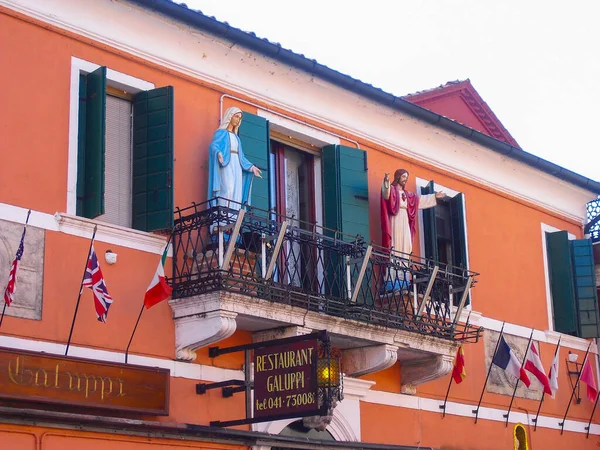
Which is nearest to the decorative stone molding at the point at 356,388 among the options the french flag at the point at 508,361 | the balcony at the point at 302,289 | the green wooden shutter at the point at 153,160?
the balcony at the point at 302,289

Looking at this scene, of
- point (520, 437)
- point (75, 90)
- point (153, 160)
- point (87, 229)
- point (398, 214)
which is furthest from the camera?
point (520, 437)

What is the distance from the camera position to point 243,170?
46.5 ft

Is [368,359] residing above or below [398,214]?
below

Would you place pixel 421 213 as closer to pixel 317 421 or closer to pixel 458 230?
pixel 458 230

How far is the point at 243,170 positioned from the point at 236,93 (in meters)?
1.34

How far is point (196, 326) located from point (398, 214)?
4.03 metres

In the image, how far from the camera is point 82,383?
12016 mm

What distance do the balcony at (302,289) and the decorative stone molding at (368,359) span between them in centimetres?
2

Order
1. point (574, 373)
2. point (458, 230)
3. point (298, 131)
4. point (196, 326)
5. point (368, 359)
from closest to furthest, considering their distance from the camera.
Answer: point (196, 326)
point (368, 359)
point (298, 131)
point (458, 230)
point (574, 373)

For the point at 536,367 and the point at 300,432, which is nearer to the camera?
the point at 300,432

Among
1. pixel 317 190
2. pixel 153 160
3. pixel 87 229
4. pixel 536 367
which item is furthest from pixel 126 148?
pixel 536 367

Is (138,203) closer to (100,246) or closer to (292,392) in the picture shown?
(100,246)

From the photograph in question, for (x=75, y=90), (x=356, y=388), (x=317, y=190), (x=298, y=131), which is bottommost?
(x=356, y=388)

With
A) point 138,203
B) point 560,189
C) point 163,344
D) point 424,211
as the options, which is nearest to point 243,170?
point 138,203
